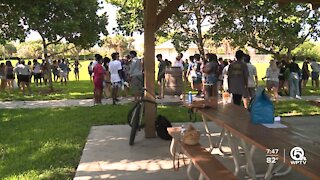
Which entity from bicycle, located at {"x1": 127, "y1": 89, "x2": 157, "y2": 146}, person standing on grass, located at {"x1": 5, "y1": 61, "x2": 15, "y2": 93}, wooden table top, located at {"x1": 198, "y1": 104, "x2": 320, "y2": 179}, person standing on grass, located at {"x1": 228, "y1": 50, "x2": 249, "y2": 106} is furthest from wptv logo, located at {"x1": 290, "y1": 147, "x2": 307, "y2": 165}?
person standing on grass, located at {"x1": 5, "y1": 61, "x2": 15, "y2": 93}

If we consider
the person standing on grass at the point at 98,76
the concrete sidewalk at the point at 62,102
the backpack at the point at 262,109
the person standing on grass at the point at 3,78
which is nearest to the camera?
the backpack at the point at 262,109

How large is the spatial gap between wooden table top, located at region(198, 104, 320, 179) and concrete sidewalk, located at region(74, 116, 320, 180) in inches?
17.2

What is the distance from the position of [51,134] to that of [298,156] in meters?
5.98

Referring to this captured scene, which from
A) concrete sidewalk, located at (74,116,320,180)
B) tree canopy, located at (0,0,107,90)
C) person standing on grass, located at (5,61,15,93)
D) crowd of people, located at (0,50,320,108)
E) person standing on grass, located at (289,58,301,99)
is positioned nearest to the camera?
concrete sidewalk, located at (74,116,320,180)

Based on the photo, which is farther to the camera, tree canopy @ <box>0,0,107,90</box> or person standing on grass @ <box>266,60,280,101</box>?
tree canopy @ <box>0,0,107,90</box>

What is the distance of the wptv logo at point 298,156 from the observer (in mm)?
2910

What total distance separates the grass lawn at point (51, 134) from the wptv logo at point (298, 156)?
323 centimetres

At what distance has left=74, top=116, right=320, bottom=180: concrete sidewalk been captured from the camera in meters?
5.27

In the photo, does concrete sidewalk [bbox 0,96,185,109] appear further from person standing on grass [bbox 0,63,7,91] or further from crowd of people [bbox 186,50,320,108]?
person standing on grass [bbox 0,63,7,91]

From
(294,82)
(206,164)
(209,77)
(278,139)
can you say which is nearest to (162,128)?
(206,164)

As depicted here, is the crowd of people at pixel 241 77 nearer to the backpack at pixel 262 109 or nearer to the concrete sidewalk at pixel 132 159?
the concrete sidewalk at pixel 132 159

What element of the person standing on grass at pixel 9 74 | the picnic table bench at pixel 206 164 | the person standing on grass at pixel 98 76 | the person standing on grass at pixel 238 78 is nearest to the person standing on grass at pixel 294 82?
the person standing on grass at pixel 238 78

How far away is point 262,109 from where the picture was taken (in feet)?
13.8

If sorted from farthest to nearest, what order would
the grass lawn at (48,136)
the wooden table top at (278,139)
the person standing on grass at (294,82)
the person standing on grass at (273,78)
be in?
the person standing on grass at (294,82), the person standing on grass at (273,78), the grass lawn at (48,136), the wooden table top at (278,139)
